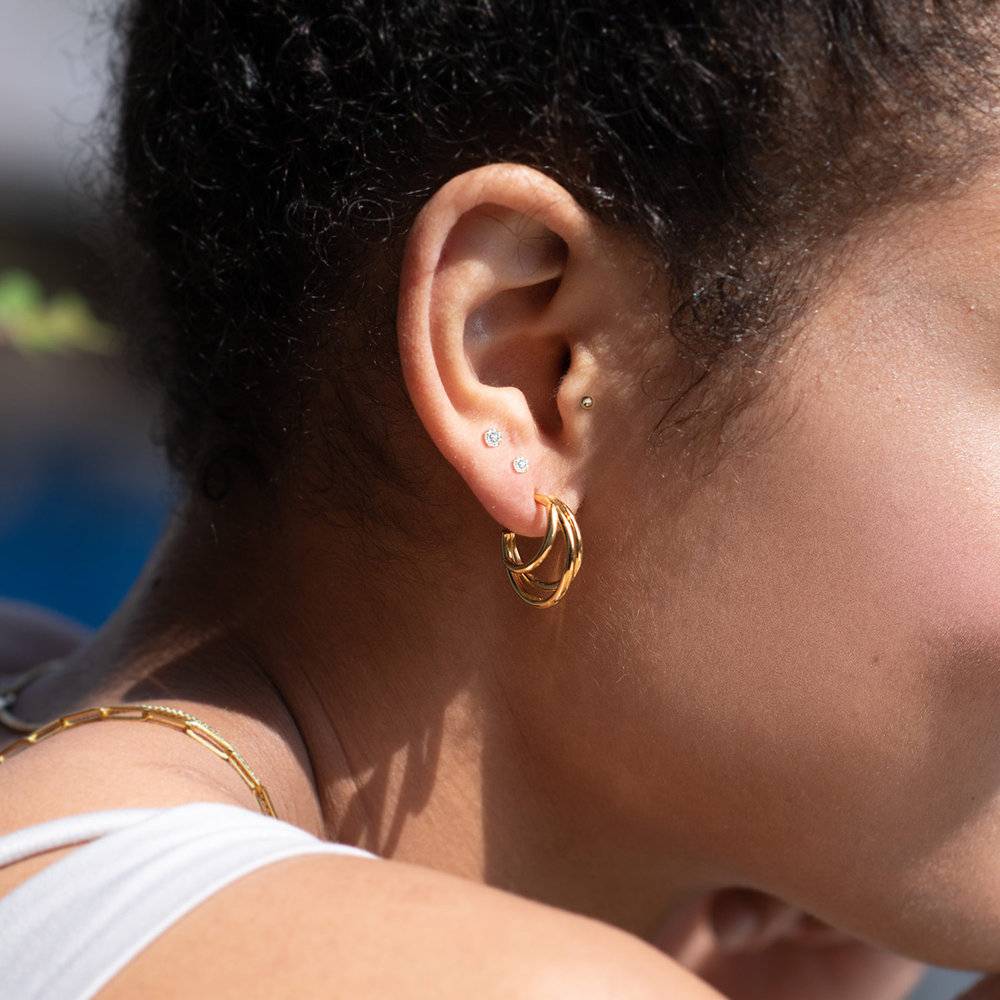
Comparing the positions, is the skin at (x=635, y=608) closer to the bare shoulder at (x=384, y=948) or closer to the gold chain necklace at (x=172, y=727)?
the gold chain necklace at (x=172, y=727)

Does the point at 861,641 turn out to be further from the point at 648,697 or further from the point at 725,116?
the point at 725,116

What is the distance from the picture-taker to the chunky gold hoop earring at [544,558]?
1039 mm

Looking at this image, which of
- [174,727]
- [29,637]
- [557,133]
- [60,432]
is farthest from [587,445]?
[60,432]

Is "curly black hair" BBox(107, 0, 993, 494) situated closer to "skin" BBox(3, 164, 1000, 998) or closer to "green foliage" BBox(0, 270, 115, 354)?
"skin" BBox(3, 164, 1000, 998)

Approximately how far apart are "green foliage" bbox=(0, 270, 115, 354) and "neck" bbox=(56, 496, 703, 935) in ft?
7.40

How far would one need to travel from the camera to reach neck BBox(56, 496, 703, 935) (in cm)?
113

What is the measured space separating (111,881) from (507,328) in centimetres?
51

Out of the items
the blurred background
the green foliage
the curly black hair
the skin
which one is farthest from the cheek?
the green foliage

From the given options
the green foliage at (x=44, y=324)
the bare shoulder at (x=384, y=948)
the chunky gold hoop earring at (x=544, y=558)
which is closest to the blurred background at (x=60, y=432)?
the green foliage at (x=44, y=324)

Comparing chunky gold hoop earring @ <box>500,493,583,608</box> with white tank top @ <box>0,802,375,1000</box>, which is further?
chunky gold hoop earring @ <box>500,493,583,608</box>

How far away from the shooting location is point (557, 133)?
40.2 inches

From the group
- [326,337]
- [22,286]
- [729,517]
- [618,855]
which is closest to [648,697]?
[729,517]

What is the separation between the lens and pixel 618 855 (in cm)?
131

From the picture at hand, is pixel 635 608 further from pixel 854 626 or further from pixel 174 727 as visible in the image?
pixel 174 727
